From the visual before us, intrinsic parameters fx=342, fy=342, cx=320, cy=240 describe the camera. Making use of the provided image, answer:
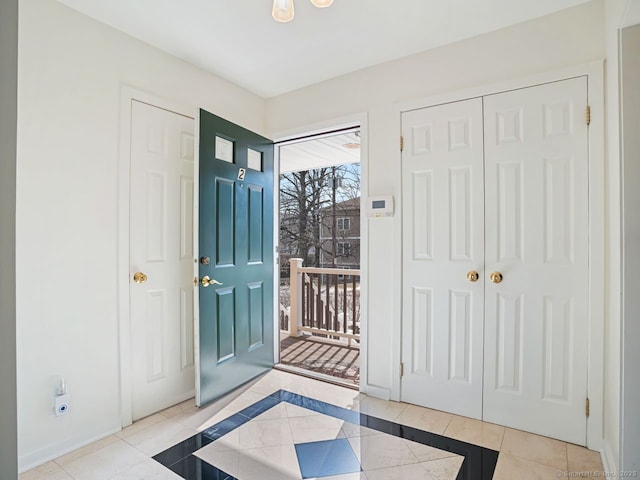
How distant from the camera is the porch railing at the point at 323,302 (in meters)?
4.01

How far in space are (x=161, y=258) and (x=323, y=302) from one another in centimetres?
225

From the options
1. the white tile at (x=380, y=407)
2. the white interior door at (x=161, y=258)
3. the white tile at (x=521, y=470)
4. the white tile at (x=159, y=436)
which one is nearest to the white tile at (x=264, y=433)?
the white tile at (x=159, y=436)

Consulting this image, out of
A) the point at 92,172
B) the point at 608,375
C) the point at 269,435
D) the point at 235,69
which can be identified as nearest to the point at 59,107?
the point at 92,172

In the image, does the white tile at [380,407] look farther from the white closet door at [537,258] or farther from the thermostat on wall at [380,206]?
the thermostat on wall at [380,206]

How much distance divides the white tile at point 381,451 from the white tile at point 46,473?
4.83 ft

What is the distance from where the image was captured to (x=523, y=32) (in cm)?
209

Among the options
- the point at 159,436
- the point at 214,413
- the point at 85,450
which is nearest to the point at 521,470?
the point at 214,413

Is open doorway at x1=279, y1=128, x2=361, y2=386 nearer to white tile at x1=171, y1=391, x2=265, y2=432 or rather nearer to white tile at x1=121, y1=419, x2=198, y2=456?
white tile at x1=171, y1=391, x2=265, y2=432

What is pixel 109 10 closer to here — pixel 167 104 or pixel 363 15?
pixel 167 104

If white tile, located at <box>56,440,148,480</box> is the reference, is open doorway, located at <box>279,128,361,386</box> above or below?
above

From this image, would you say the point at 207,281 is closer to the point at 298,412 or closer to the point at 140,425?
the point at 140,425

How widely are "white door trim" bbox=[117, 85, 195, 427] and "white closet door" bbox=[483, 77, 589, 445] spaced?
7.53 feet

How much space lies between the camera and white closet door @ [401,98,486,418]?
224 centimetres

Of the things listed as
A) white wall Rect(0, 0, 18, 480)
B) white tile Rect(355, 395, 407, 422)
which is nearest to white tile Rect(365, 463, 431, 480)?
white tile Rect(355, 395, 407, 422)
